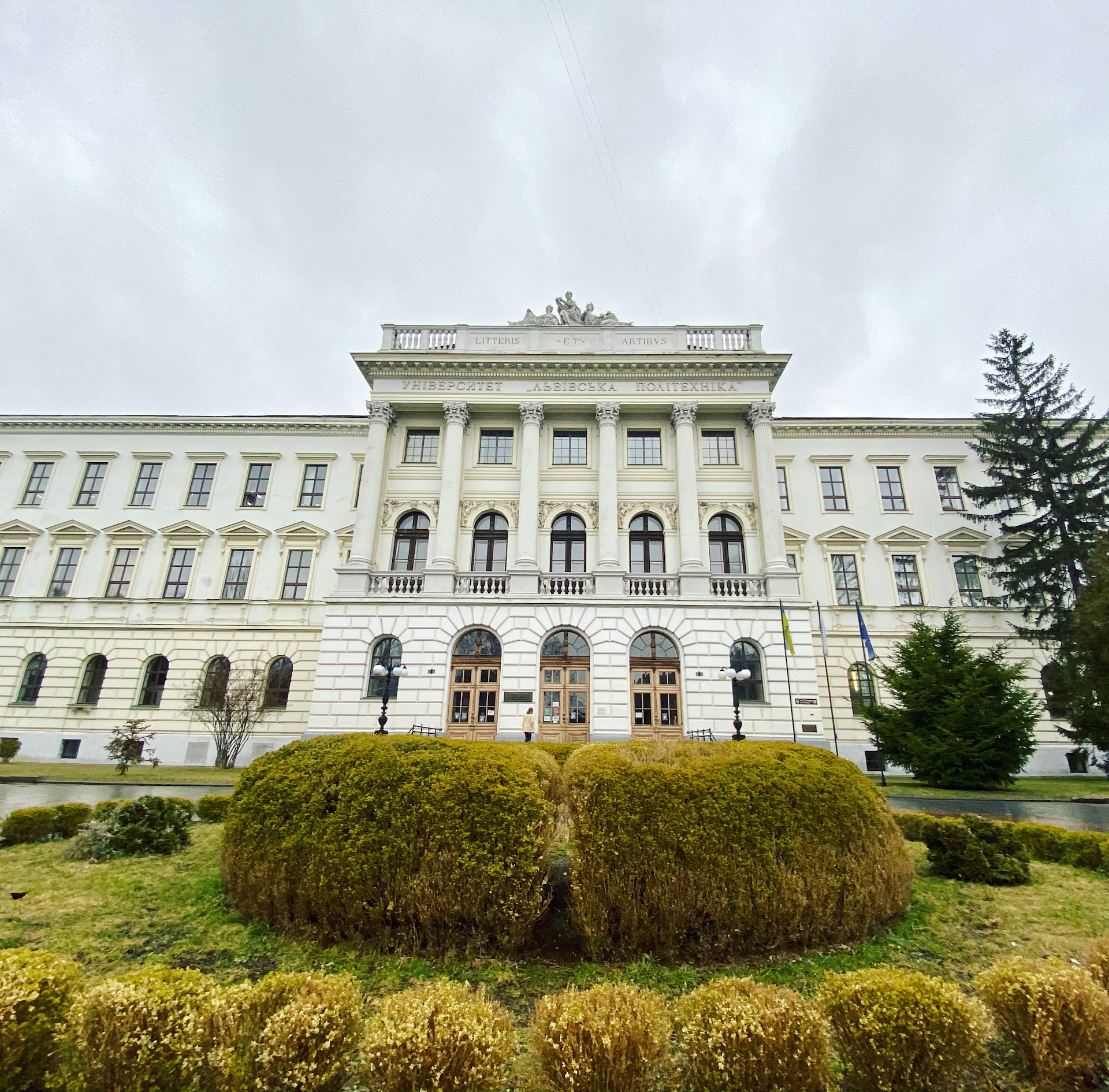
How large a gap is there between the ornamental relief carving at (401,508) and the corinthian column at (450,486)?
0.66 meters

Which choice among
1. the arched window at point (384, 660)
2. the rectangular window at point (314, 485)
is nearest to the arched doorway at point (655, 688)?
the arched window at point (384, 660)

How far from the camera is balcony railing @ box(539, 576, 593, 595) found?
25641 mm

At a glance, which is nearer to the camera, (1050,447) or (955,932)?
(955,932)

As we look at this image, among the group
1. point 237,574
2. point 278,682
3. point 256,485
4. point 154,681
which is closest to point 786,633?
point 278,682

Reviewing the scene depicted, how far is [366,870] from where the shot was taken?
607 centimetres

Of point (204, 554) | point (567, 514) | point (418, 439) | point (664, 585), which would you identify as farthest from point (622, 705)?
point (204, 554)

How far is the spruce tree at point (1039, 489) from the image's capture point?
90.5ft

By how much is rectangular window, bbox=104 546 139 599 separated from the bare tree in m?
6.70

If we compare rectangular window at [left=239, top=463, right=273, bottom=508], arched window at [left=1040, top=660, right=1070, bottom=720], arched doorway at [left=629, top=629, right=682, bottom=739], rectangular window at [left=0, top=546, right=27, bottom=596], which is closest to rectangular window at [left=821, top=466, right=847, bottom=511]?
arched window at [left=1040, top=660, right=1070, bottom=720]

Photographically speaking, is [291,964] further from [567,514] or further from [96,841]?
[567,514]

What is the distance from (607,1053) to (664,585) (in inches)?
902

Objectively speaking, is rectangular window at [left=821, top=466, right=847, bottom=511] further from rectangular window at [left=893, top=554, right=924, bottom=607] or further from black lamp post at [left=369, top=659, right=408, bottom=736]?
black lamp post at [left=369, top=659, right=408, bottom=736]

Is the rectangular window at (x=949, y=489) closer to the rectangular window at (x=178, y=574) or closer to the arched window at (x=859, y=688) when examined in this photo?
the arched window at (x=859, y=688)

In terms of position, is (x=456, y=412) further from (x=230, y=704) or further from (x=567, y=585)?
(x=230, y=704)
